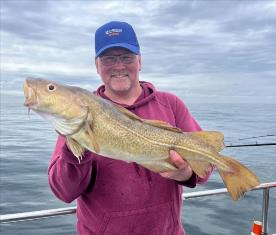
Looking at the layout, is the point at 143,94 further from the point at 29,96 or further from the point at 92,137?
the point at 29,96

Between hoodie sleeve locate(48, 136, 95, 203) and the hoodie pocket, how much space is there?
1.22 ft

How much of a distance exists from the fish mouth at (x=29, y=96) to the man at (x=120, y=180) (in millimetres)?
522

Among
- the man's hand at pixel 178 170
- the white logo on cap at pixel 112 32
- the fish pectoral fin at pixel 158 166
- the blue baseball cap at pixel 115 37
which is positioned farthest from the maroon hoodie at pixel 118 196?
the white logo on cap at pixel 112 32

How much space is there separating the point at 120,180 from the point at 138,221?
1.31 feet

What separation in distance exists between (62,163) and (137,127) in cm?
72

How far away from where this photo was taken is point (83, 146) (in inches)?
119

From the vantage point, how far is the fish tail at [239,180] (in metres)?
3.36

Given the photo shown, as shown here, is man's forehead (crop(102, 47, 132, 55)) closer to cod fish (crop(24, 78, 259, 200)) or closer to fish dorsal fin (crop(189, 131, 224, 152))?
cod fish (crop(24, 78, 259, 200))

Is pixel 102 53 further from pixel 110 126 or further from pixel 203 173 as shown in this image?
pixel 203 173

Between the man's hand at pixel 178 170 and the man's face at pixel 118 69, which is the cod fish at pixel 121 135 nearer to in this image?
the man's hand at pixel 178 170

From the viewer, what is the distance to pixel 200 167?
346 centimetres

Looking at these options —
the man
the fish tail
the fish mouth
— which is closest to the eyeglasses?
the man

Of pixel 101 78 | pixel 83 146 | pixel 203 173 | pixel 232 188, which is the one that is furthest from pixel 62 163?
pixel 232 188

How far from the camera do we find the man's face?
3652 millimetres
